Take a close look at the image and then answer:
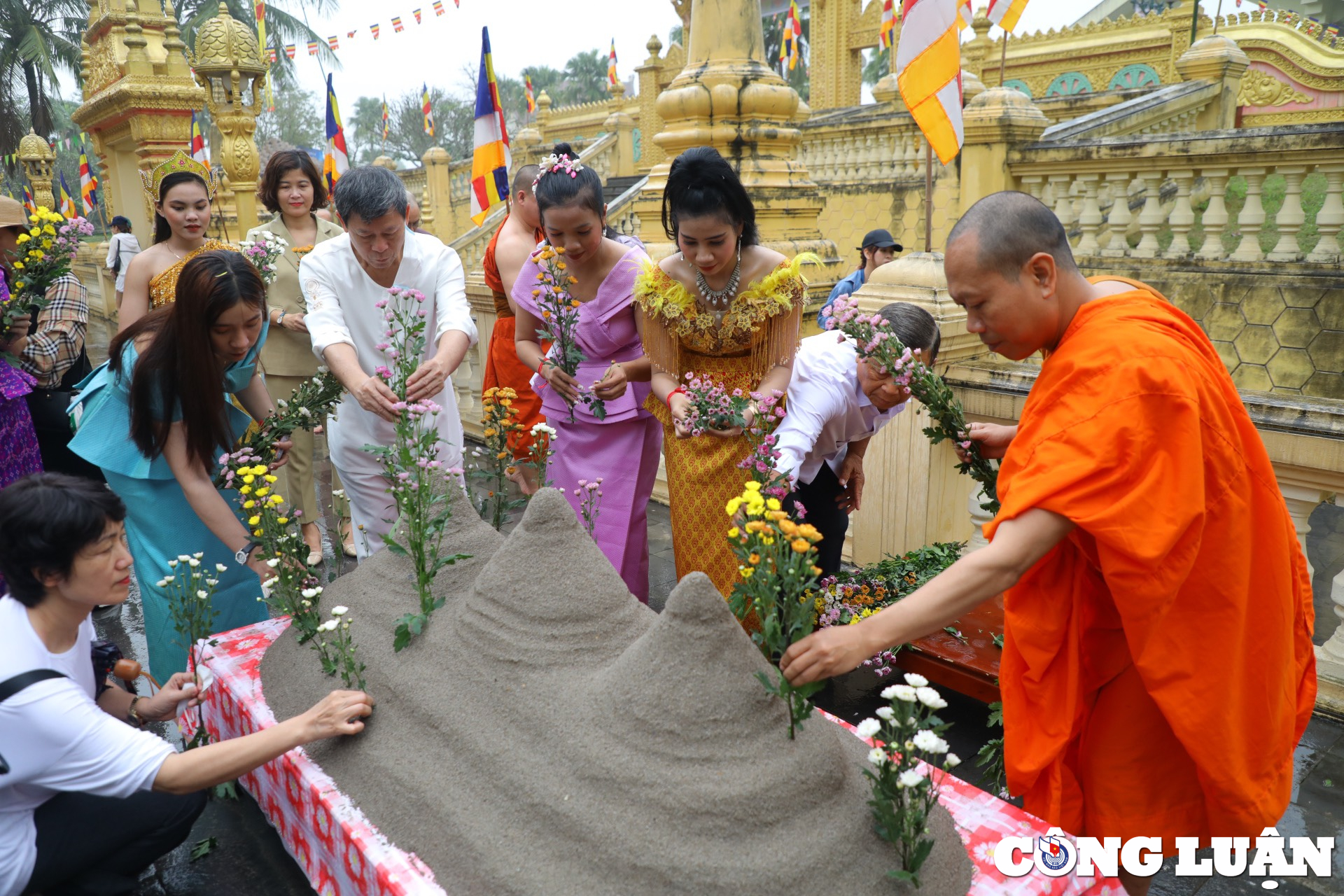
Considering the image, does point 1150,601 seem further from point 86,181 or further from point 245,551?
point 86,181

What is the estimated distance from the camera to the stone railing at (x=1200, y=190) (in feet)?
21.9

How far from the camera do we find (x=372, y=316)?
3.24 meters

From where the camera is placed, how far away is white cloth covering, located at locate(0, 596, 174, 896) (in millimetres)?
A: 1792

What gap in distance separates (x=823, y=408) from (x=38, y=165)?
20979mm

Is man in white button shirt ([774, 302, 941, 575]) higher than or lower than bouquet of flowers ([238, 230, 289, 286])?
lower

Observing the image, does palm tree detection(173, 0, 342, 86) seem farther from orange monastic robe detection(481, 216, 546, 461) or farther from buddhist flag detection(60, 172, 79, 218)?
orange monastic robe detection(481, 216, 546, 461)

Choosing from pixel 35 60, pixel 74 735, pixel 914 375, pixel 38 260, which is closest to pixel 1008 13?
pixel 914 375

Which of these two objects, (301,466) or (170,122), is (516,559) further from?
(170,122)

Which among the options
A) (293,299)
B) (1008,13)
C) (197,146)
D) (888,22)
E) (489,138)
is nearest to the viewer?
(293,299)


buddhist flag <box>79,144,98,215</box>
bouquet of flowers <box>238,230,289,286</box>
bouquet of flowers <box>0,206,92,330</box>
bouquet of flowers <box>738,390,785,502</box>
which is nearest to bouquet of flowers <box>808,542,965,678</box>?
bouquet of flowers <box>738,390,785,502</box>

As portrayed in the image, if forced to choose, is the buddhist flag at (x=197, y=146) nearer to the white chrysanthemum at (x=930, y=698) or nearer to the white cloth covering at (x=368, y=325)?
the white cloth covering at (x=368, y=325)

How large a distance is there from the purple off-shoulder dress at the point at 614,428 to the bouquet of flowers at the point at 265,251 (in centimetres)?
142

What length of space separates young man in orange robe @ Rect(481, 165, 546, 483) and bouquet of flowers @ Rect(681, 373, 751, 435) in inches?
47.7

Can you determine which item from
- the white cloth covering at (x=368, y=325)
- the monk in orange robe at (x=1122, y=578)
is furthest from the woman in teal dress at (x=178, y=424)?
the monk in orange robe at (x=1122, y=578)
